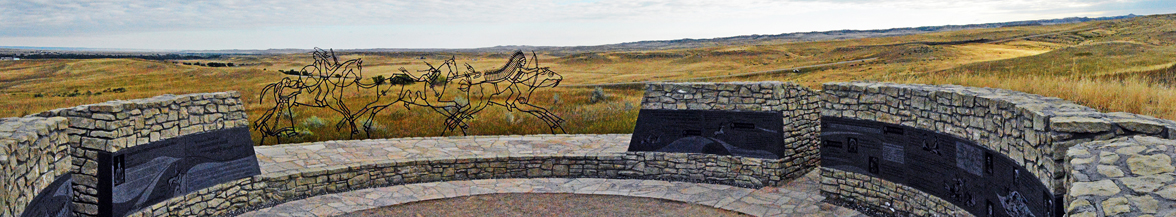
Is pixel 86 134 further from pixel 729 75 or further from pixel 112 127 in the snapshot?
pixel 729 75

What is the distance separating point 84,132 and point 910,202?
37.3ft

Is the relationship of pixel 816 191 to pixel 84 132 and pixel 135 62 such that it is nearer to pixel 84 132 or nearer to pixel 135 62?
pixel 84 132

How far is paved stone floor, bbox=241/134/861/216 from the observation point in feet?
35.6

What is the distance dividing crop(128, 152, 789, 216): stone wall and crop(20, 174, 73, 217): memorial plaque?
7.98ft

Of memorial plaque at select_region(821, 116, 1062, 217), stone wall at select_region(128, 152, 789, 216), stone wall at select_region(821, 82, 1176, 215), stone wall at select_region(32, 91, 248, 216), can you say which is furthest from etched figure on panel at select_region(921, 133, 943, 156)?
stone wall at select_region(32, 91, 248, 216)

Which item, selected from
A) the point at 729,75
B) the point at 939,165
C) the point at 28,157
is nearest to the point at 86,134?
the point at 28,157

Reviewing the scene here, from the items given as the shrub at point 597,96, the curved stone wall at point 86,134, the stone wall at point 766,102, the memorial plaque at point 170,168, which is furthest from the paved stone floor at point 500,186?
the shrub at point 597,96

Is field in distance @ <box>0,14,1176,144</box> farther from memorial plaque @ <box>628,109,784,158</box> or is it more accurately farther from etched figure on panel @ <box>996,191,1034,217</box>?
memorial plaque @ <box>628,109,784,158</box>

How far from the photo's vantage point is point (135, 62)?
48.5 meters

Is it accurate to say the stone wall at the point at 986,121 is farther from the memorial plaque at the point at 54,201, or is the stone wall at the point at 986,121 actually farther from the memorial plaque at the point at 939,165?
the memorial plaque at the point at 54,201

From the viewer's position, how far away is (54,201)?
756cm

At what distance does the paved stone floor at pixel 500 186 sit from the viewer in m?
10.8

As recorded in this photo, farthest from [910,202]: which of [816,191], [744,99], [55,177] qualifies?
[55,177]

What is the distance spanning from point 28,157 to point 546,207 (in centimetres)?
649
